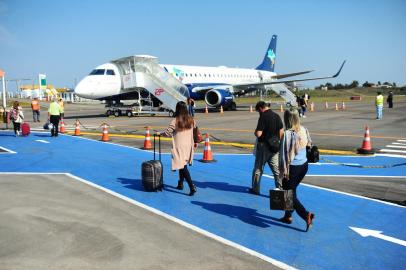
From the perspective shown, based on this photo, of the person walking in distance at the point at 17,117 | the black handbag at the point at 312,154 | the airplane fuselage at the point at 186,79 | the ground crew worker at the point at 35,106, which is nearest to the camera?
the black handbag at the point at 312,154

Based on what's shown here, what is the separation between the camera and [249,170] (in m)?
11.0

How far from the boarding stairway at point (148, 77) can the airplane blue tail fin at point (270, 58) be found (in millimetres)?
24755

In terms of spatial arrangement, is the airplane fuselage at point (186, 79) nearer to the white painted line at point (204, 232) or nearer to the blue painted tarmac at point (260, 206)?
the blue painted tarmac at point (260, 206)

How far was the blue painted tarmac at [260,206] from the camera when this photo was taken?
212 inches

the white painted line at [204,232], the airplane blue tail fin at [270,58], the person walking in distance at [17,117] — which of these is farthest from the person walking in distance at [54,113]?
the airplane blue tail fin at [270,58]

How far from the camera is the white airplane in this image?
91.1ft

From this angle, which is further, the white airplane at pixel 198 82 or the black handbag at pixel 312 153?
the white airplane at pixel 198 82

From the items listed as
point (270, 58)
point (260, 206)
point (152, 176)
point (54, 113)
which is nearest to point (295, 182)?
point (260, 206)

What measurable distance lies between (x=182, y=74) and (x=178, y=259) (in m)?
30.3

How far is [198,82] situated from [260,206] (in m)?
29.3

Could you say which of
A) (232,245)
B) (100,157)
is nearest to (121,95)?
(100,157)

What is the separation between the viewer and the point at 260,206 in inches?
298

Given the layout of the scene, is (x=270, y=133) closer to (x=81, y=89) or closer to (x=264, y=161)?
(x=264, y=161)

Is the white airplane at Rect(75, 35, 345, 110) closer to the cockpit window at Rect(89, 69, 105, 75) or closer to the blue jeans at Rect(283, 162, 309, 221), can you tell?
the cockpit window at Rect(89, 69, 105, 75)
